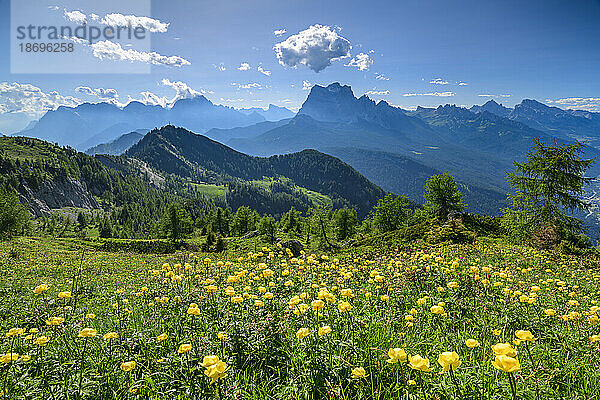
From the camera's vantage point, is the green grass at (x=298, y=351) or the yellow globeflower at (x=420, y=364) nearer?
the yellow globeflower at (x=420, y=364)

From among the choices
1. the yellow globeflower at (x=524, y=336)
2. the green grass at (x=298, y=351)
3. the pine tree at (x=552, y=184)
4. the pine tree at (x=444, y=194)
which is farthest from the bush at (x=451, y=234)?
the yellow globeflower at (x=524, y=336)

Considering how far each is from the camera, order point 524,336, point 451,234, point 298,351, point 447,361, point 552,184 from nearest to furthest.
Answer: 1. point 447,361
2. point 524,336
3. point 298,351
4. point 552,184
5. point 451,234

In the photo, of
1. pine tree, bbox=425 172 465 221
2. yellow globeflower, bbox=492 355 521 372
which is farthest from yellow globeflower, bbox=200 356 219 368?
pine tree, bbox=425 172 465 221

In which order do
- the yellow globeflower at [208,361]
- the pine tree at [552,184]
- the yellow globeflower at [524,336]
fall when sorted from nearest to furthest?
the yellow globeflower at [208,361], the yellow globeflower at [524,336], the pine tree at [552,184]

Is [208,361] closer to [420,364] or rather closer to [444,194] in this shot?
[420,364]

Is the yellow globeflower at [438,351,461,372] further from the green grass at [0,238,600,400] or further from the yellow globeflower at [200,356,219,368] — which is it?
the yellow globeflower at [200,356,219,368]

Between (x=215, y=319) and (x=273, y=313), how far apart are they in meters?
0.88

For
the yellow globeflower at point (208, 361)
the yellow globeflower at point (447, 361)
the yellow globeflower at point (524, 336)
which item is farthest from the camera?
the yellow globeflower at point (524, 336)

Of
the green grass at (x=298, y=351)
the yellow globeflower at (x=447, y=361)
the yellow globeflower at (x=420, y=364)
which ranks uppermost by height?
the yellow globeflower at (x=447, y=361)

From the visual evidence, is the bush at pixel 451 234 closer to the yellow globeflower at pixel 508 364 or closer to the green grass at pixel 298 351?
the green grass at pixel 298 351

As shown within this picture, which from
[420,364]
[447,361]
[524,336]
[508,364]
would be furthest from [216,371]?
[524,336]

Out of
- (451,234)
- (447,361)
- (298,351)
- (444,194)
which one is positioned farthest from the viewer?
(444,194)

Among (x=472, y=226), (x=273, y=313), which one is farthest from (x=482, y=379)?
(x=472, y=226)

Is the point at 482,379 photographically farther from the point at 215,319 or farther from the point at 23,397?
the point at 23,397
